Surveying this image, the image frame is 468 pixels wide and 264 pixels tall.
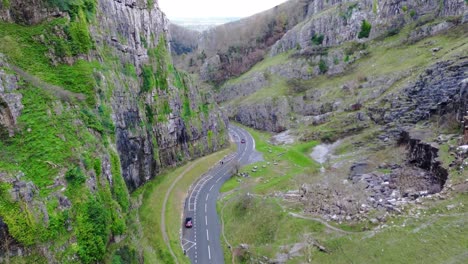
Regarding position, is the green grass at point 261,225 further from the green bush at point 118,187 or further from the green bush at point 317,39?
the green bush at point 317,39

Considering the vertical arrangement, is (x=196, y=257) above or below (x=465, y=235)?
below

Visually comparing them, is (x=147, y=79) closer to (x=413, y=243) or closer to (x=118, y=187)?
(x=118, y=187)

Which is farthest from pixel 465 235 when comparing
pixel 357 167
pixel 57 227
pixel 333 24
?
pixel 333 24

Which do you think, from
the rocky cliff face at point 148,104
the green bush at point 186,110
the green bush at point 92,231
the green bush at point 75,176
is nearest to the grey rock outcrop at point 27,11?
the rocky cliff face at point 148,104

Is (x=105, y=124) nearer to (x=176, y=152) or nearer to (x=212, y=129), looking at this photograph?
(x=176, y=152)

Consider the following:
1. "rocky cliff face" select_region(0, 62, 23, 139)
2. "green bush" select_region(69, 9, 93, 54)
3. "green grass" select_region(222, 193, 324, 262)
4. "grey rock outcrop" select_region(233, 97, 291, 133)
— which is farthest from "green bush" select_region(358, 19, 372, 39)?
"rocky cliff face" select_region(0, 62, 23, 139)
